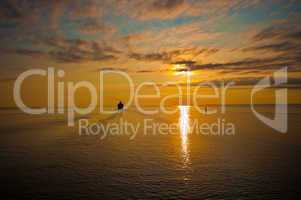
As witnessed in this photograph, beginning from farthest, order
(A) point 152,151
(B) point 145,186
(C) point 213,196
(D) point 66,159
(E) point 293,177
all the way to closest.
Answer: (A) point 152,151, (D) point 66,159, (E) point 293,177, (B) point 145,186, (C) point 213,196

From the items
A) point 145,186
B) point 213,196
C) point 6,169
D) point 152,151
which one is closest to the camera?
point 213,196

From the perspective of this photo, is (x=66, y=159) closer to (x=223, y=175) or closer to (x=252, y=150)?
(x=223, y=175)

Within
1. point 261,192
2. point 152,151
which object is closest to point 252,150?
point 152,151

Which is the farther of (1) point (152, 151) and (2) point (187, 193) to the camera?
(1) point (152, 151)

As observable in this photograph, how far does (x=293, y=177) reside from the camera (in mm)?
16688

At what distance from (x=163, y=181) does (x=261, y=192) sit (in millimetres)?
6209

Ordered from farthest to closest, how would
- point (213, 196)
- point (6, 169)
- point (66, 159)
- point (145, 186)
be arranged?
point (66, 159) < point (6, 169) < point (145, 186) < point (213, 196)

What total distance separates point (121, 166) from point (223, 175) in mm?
8366

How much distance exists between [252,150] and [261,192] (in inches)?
523

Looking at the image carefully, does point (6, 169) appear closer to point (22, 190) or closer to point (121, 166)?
point (22, 190)

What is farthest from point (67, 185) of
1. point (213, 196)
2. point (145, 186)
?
point (213, 196)

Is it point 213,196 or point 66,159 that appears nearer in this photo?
point 213,196

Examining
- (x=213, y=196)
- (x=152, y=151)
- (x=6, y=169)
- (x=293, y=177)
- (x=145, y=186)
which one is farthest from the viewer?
(x=152, y=151)

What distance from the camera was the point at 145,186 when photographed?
49.6 feet
